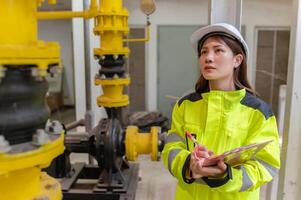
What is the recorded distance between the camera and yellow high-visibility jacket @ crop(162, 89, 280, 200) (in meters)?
0.79

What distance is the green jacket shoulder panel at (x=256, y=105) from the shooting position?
33.3 inches

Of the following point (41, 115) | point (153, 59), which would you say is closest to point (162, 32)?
point (153, 59)

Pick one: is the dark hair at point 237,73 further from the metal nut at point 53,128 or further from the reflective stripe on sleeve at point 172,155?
the metal nut at point 53,128

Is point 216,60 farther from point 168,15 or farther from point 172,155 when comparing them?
point 168,15

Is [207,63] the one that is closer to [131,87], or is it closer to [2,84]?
[2,84]

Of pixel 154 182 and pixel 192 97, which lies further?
pixel 154 182

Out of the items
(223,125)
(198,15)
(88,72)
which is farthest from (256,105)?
(198,15)

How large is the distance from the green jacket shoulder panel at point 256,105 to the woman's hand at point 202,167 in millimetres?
220

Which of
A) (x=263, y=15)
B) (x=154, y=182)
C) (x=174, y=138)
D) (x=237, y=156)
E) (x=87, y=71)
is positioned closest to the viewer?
(x=237, y=156)

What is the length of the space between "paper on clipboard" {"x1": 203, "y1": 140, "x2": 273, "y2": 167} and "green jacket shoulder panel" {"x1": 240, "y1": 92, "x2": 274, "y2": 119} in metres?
0.14

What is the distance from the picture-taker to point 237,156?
0.71m

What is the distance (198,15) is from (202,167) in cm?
366

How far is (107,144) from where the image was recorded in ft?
5.73

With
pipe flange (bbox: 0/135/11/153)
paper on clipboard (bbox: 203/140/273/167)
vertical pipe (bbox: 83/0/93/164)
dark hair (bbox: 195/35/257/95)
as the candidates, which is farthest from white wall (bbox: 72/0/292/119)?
pipe flange (bbox: 0/135/11/153)
